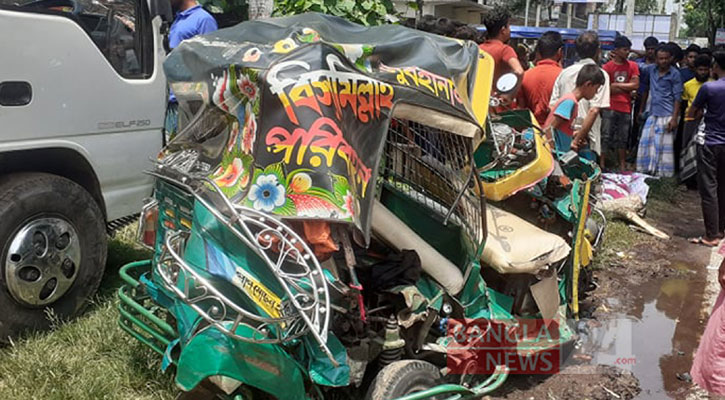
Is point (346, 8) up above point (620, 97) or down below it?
above

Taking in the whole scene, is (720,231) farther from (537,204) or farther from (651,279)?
(537,204)

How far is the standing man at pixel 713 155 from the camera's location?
6.74m

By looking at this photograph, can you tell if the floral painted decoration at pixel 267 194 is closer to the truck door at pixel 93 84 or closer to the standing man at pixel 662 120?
the truck door at pixel 93 84

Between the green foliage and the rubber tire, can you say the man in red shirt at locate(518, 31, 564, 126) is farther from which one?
the rubber tire

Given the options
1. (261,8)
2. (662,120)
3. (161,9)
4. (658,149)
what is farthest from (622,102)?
(161,9)

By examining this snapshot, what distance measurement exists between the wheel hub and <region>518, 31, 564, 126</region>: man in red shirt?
4.46 m

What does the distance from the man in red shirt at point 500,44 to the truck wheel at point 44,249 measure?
3.99 m

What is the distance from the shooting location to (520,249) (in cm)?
395

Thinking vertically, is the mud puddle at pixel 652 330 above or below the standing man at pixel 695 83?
below

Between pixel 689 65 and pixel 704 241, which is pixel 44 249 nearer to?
pixel 704 241

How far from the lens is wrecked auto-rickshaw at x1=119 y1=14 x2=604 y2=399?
266cm

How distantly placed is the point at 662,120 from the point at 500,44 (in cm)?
428

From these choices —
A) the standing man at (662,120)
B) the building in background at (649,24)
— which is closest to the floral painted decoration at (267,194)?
the standing man at (662,120)

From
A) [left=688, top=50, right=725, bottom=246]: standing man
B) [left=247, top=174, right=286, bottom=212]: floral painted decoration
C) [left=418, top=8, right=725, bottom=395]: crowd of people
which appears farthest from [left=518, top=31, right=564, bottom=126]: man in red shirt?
[left=247, top=174, right=286, bottom=212]: floral painted decoration
